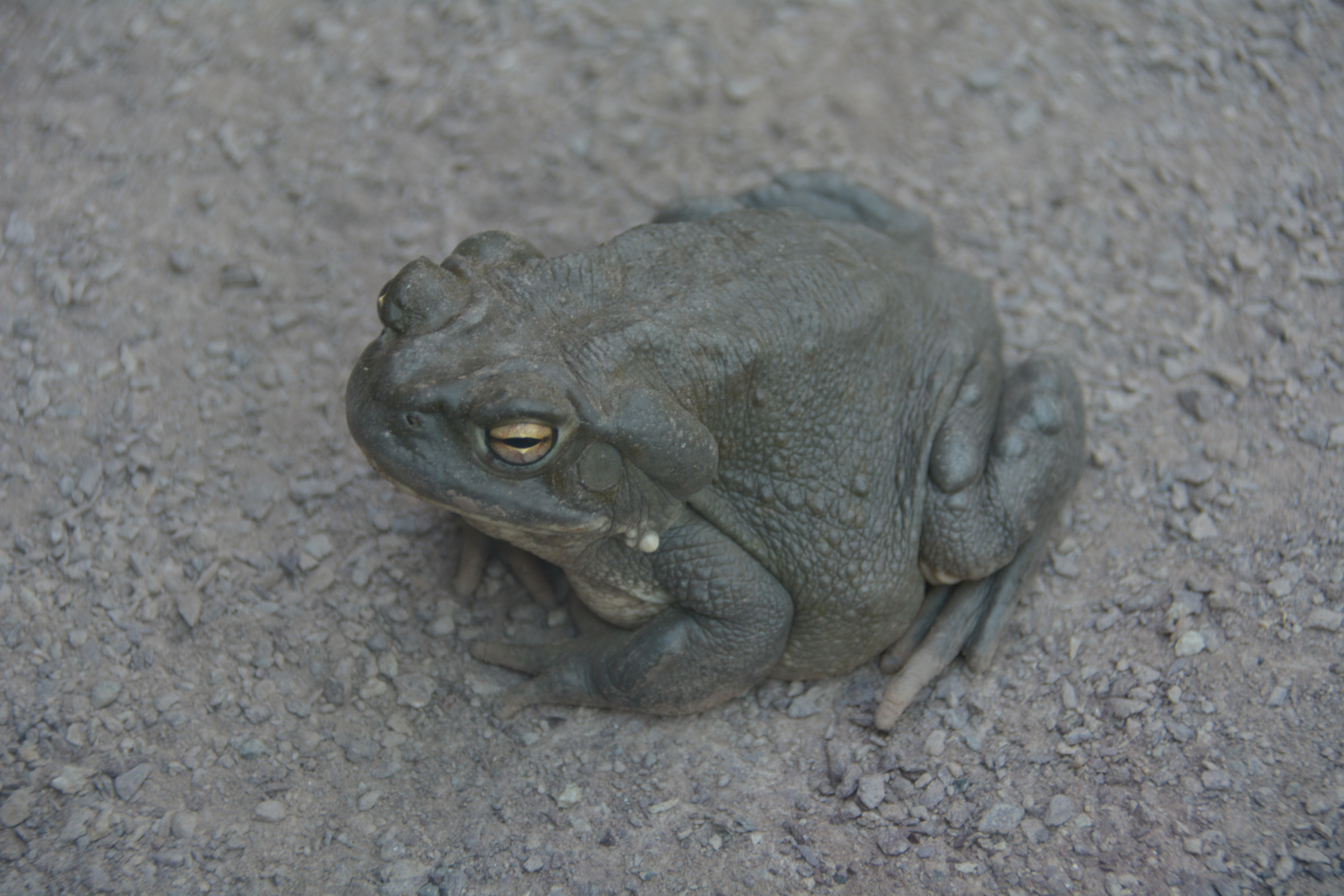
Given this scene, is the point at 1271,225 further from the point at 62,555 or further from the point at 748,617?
the point at 62,555

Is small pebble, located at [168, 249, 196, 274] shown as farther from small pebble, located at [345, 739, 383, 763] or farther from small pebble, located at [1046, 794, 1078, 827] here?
small pebble, located at [1046, 794, 1078, 827]

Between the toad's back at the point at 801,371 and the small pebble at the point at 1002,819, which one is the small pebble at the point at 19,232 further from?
the small pebble at the point at 1002,819

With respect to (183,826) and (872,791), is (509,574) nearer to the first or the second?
(183,826)

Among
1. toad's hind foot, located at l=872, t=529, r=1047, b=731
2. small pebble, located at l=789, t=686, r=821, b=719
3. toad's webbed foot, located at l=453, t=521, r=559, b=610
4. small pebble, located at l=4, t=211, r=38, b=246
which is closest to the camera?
toad's hind foot, located at l=872, t=529, r=1047, b=731

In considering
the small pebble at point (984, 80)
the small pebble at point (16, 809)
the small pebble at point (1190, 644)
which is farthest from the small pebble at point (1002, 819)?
the small pebble at point (984, 80)

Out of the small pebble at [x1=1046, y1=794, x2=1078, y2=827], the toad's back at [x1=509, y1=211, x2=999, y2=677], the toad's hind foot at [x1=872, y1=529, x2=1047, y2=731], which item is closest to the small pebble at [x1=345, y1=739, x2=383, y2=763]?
the toad's back at [x1=509, y1=211, x2=999, y2=677]

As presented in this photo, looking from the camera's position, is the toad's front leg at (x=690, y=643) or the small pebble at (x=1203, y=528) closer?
the toad's front leg at (x=690, y=643)

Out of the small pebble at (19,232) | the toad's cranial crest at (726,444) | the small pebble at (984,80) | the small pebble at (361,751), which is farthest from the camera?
the small pebble at (984,80)
